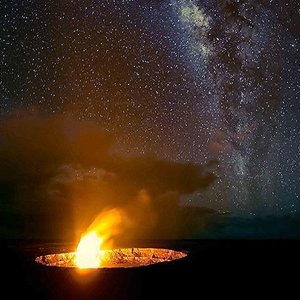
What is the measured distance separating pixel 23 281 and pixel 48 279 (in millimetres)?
943

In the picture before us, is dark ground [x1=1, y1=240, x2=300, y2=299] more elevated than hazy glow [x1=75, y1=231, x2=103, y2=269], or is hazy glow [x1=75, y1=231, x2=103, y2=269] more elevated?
hazy glow [x1=75, y1=231, x2=103, y2=269]

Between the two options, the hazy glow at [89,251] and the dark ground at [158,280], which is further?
the hazy glow at [89,251]

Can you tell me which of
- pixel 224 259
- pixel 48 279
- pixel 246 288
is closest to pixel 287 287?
pixel 246 288

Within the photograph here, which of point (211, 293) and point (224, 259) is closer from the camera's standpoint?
point (211, 293)

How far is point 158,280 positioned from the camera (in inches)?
402

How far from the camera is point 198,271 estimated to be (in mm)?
11414

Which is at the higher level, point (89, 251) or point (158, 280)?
point (89, 251)

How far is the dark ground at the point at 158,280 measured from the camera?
972 centimetres

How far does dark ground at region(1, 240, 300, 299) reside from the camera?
972 cm

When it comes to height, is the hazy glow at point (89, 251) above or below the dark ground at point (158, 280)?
above

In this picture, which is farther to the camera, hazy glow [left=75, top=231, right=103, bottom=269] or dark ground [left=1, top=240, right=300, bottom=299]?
hazy glow [left=75, top=231, right=103, bottom=269]

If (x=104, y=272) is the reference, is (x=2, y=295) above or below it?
below

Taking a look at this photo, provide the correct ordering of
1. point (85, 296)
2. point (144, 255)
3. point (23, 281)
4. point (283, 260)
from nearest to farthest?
point (85, 296), point (23, 281), point (283, 260), point (144, 255)

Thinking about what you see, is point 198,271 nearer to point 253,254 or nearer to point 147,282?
point 147,282
